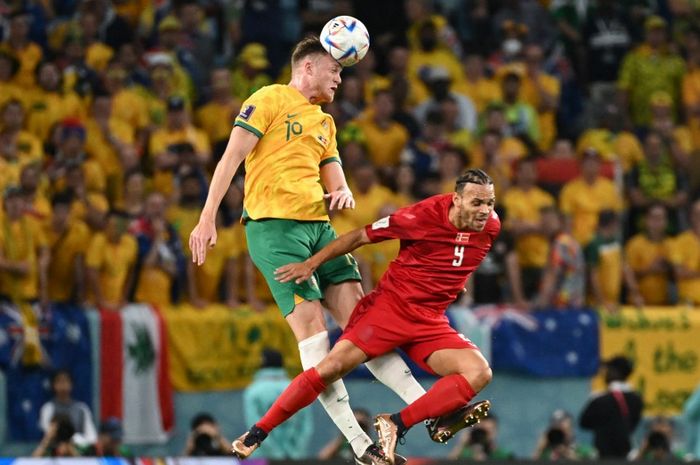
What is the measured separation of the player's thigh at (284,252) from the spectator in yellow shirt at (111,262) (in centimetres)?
508

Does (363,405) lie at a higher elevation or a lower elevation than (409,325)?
lower

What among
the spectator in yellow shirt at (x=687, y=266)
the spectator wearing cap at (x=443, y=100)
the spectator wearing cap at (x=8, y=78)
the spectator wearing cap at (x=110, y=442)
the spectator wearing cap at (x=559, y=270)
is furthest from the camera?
the spectator wearing cap at (x=443, y=100)

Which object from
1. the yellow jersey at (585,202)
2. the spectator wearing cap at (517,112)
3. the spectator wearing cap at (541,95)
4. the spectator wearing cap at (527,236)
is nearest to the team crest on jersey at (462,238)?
the spectator wearing cap at (527,236)

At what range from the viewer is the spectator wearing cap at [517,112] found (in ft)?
54.0

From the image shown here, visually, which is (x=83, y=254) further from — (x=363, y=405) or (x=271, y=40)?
(x=271, y=40)

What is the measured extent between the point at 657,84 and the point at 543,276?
3.57 m

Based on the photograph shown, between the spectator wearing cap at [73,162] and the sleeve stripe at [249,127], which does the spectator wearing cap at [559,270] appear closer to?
the spectator wearing cap at [73,162]

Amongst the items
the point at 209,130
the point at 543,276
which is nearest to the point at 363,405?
the point at 543,276

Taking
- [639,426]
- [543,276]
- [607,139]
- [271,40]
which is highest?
[271,40]

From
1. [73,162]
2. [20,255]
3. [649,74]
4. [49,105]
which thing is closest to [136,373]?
[20,255]

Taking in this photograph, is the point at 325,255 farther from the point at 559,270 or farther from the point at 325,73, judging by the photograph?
the point at 559,270

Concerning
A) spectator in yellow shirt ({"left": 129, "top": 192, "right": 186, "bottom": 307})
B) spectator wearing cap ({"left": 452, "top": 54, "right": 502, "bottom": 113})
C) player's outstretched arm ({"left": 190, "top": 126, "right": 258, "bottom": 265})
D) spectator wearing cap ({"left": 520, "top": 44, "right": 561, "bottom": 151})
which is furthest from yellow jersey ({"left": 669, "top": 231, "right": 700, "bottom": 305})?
player's outstretched arm ({"left": 190, "top": 126, "right": 258, "bottom": 265})

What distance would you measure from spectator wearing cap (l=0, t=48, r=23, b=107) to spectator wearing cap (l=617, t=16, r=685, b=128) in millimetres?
6465

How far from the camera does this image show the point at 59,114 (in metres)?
14.7
